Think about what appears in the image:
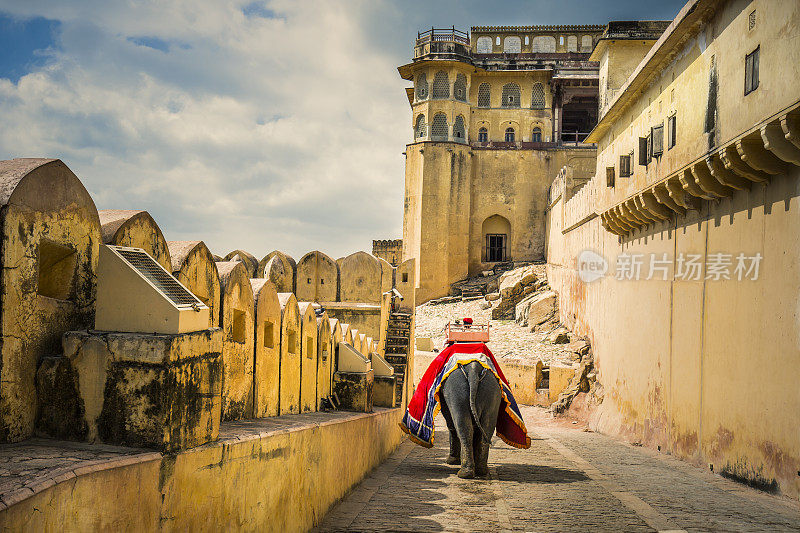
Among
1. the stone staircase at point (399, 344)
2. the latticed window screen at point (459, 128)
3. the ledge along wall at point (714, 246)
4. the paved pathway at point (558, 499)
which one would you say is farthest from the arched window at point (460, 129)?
the paved pathway at point (558, 499)

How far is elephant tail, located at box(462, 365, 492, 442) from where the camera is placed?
8.90m

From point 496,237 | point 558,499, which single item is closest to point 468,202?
point 496,237

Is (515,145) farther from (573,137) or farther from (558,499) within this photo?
(558,499)

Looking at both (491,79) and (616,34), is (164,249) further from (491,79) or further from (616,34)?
(491,79)

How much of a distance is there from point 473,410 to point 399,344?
671cm

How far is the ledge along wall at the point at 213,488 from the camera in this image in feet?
9.27

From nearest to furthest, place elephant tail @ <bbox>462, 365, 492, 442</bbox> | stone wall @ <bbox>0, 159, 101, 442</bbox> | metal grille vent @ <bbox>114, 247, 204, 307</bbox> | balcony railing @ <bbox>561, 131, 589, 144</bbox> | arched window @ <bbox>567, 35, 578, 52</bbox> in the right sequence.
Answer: stone wall @ <bbox>0, 159, 101, 442</bbox> → metal grille vent @ <bbox>114, 247, 204, 307</bbox> → elephant tail @ <bbox>462, 365, 492, 442</bbox> → balcony railing @ <bbox>561, 131, 589, 144</bbox> → arched window @ <bbox>567, 35, 578, 52</bbox>

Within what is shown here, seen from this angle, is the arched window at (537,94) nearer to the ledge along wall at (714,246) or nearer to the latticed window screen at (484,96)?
the latticed window screen at (484,96)

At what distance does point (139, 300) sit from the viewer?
163 inches

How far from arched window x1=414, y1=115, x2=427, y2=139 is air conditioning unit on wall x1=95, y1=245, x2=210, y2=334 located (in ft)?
117

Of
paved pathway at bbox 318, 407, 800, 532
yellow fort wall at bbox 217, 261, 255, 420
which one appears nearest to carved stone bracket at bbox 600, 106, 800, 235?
paved pathway at bbox 318, 407, 800, 532

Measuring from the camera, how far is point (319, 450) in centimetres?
648

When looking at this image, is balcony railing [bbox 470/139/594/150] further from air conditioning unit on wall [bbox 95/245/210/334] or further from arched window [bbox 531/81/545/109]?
air conditioning unit on wall [bbox 95/245/210/334]

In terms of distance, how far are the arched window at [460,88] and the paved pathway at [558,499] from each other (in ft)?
100
